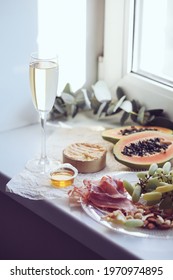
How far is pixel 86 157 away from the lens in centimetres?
160

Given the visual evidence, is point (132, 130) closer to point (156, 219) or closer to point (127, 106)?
point (127, 106)

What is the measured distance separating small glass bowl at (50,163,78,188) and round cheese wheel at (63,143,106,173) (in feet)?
0.08

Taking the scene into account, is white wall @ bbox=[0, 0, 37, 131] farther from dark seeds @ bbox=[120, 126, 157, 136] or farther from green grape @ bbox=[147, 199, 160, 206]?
green grape @ bbox=[147, 199, 160, 206]

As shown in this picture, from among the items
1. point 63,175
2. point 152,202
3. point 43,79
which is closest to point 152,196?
point 152,202

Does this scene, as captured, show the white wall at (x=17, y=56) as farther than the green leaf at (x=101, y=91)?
No

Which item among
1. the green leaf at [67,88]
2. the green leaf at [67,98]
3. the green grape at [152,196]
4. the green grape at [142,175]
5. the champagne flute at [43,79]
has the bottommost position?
the green grape at [152,196]

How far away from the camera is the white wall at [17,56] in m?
1.70

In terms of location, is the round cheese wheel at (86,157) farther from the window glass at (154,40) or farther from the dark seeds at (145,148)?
the window glass at (154,40)

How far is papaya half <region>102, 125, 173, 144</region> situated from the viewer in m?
1.71

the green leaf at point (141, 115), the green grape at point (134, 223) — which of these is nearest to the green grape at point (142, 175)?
the green grape at point (134, 223)

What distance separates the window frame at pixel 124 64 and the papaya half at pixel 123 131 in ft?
0.20

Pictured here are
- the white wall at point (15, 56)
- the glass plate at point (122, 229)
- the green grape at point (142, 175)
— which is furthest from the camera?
the white wall at point (15, 56)

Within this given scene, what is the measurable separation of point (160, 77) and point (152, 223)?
0.54 metres

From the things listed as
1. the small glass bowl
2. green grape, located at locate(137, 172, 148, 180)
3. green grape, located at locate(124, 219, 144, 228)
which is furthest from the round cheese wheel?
green grape, located at locate(124, 219, 144, 228)
